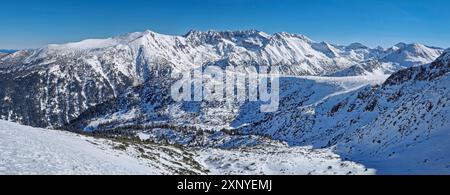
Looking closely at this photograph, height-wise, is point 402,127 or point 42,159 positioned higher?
point 42,159

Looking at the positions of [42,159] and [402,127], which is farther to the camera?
[402,127]

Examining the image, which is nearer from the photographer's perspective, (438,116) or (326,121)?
(438,116)

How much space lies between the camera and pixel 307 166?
175ft

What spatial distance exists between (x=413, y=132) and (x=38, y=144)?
50397mm

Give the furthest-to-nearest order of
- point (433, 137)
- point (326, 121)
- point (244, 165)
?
point (326, 121)
point (244, 165)
point (433, 137)

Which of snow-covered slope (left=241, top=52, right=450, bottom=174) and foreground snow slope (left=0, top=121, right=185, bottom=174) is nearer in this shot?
foreground snow slope (left=0, top=121, right=185, bottom=174)

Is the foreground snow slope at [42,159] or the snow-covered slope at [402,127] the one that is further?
the snow-covered slope at [402,127]
